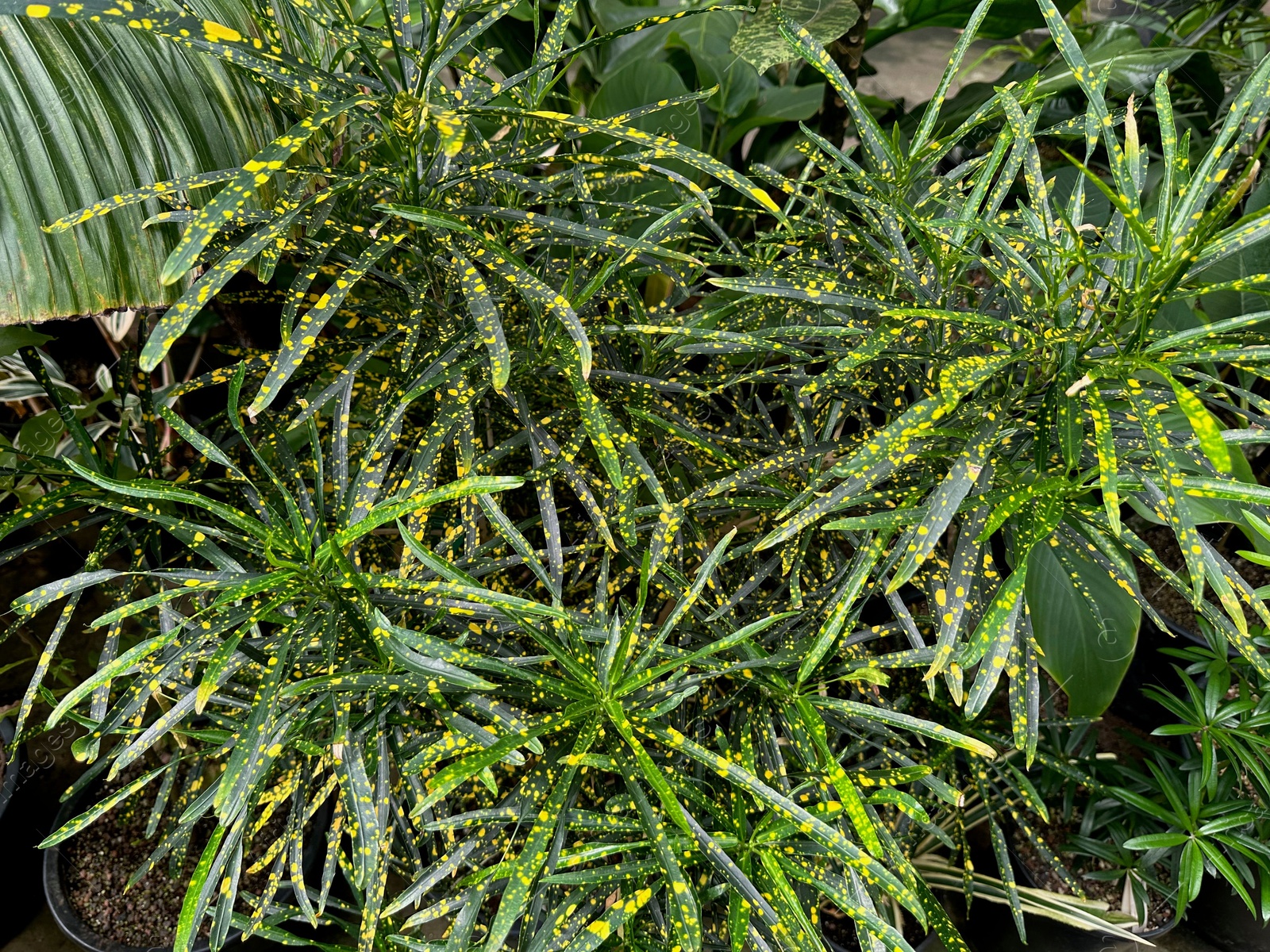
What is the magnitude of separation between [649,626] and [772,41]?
70cm

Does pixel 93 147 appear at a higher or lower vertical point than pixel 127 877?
higher

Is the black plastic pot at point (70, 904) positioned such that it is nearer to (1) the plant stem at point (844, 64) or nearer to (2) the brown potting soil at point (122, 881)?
(2) the brown potting soil at point (122, 881)

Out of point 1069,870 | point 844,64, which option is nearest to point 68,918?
point 1069,870

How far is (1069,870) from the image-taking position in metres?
1.04

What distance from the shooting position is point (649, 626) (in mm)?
719

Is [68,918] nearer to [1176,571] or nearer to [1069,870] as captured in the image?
[1069,870]

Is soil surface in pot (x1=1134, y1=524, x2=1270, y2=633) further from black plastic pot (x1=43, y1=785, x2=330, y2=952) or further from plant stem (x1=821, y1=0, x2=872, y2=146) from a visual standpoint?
black plastic pot (x1=43, y1=785, x2=330, y2=952)

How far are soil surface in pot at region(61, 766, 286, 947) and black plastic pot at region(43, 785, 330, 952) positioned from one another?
0.03 feet

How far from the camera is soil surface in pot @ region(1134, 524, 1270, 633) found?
4.14 ft

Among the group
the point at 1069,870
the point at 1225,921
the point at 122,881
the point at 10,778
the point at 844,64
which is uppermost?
the point at 844,64

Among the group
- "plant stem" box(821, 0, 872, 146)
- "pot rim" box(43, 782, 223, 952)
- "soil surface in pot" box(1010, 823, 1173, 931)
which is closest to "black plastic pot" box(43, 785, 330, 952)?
"pot rim" box(43, 782, 223, 952)

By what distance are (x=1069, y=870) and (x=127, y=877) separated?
1207 millimetres

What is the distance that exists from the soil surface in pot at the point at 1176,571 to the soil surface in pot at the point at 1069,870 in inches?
15.6

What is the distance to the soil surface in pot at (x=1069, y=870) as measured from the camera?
1.01 m
